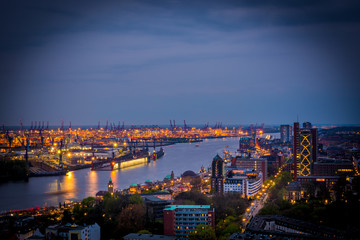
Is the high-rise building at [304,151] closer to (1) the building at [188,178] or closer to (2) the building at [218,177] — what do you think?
(2) the building at [218,177]

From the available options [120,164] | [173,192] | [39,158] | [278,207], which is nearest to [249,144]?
[120,164]

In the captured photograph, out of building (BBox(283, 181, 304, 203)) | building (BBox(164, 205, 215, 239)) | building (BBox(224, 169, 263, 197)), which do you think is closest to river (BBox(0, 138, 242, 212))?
building (BBox(224, 169, 263, 197))

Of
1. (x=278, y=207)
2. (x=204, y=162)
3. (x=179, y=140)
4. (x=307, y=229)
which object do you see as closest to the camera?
(x=307, y=229)

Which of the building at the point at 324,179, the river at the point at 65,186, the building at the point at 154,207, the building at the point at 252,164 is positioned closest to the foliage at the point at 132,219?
the building at the point at 154,207

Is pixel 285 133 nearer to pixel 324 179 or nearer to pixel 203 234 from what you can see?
pixel 324 179

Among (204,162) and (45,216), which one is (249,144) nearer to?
(204,162)

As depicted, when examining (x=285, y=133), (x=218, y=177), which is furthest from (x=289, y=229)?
(x=285, y=133)

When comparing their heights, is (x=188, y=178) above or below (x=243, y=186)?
below
